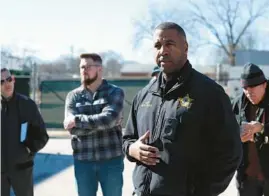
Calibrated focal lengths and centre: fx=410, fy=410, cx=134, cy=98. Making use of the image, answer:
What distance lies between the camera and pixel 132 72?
67250 millimetres

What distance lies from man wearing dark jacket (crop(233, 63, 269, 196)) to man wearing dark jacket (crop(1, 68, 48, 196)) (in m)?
2.06

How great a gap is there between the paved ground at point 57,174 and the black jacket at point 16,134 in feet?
7.56

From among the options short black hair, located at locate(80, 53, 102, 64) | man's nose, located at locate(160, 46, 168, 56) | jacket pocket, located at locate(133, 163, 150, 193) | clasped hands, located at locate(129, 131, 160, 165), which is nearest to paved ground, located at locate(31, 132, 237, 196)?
short black hair, located at locate(80, 53, 102, 64)

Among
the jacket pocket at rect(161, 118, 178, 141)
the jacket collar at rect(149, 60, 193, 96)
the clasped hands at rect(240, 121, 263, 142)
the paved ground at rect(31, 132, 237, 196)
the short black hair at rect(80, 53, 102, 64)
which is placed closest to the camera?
the jacket pocket at rect(161, 118, 178, 141)

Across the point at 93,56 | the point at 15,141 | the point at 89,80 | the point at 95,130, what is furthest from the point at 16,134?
the point at 93,56

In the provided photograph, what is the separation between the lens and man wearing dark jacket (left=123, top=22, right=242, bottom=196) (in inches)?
93.9

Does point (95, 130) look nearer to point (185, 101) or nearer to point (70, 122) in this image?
point (70, 122)

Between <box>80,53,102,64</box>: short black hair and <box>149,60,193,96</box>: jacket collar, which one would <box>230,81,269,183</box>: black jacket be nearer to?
<box>80,53,102,64</box>: short black hair

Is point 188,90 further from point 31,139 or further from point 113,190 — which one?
point 31,139

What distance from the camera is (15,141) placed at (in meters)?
3.96

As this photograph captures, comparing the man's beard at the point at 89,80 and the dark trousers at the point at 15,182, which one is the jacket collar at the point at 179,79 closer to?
the man's beard at the point at 89,80

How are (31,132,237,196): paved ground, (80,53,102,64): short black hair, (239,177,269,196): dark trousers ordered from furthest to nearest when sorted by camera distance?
(31,132,237,196): paved ground → (80,53,102,64): short black hair → (239,177,269,196): dark trousers

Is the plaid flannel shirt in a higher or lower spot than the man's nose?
lower

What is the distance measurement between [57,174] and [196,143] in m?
5.67
